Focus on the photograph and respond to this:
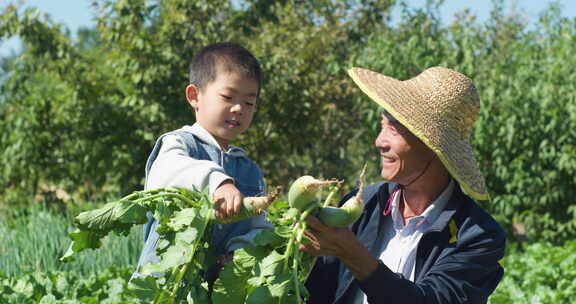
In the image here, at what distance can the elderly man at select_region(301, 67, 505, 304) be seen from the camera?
226 centimetres

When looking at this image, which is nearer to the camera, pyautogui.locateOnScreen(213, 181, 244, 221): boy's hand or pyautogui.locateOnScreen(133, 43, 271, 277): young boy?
pyautogui.locateOnScreen(213, 181, 244, 221): boy's hand

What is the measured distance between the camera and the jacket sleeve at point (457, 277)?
6.76ft

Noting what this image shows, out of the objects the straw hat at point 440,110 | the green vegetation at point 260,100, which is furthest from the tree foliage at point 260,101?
the straw hat at point 440,110

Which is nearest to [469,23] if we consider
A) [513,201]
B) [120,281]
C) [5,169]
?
[513,201]

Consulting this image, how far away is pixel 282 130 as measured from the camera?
27.1 ft

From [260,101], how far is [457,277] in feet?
19.1

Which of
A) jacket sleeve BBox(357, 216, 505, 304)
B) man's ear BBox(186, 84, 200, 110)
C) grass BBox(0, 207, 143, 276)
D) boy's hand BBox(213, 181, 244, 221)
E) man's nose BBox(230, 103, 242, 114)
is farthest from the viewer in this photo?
grass BBox(0, 207, 143, 276)

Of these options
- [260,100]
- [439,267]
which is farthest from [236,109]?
[260,100]

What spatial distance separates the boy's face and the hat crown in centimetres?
54

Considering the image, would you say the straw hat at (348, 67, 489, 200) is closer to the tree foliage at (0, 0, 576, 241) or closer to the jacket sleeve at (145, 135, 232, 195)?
the jacket sleeve at (145, 135, 232, 195)

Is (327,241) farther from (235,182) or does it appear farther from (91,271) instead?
(91,271)

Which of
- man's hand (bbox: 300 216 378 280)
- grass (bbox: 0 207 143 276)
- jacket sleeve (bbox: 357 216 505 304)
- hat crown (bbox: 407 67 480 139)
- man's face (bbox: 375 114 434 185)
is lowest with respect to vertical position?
grass (bbox: 0 207 143 276)

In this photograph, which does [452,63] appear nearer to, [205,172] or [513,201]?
[513,201]

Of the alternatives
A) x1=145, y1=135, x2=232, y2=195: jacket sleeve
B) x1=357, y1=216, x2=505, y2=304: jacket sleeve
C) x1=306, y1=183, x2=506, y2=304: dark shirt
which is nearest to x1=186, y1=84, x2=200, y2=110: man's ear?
x1=145, y1=135, x2=232, y2=195: jacket sleeve
